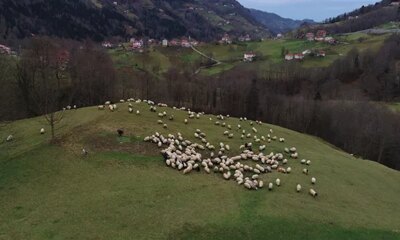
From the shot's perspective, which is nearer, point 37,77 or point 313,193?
point 313,193

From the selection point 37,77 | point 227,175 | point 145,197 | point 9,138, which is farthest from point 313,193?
point 37,77

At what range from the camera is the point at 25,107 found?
270 ft

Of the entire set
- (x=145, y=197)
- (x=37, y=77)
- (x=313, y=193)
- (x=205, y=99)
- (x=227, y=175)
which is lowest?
(x=205, y=99)

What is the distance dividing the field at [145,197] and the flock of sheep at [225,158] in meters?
0.72

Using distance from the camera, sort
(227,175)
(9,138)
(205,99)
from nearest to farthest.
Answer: (227,175) → (9,138) → (205,99)

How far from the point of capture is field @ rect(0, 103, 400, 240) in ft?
87.1

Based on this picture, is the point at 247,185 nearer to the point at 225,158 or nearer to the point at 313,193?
the point at 225,158

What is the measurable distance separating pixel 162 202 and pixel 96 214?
14.8 ft

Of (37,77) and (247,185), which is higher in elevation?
(247,185)

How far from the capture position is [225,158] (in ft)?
125

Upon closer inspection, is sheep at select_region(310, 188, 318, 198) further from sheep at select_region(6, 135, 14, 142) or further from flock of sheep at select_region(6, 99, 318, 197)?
sheep at select_region(6, 135, 14, 142)

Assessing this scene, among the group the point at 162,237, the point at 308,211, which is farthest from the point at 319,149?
the point at 162,237

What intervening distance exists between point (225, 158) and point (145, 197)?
10.7 metres

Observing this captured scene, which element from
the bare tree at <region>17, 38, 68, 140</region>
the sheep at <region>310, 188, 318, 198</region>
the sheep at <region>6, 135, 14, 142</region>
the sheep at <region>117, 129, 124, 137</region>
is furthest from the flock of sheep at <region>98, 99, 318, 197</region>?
the bare tree at <region>17, 38, 68, 140</region>
